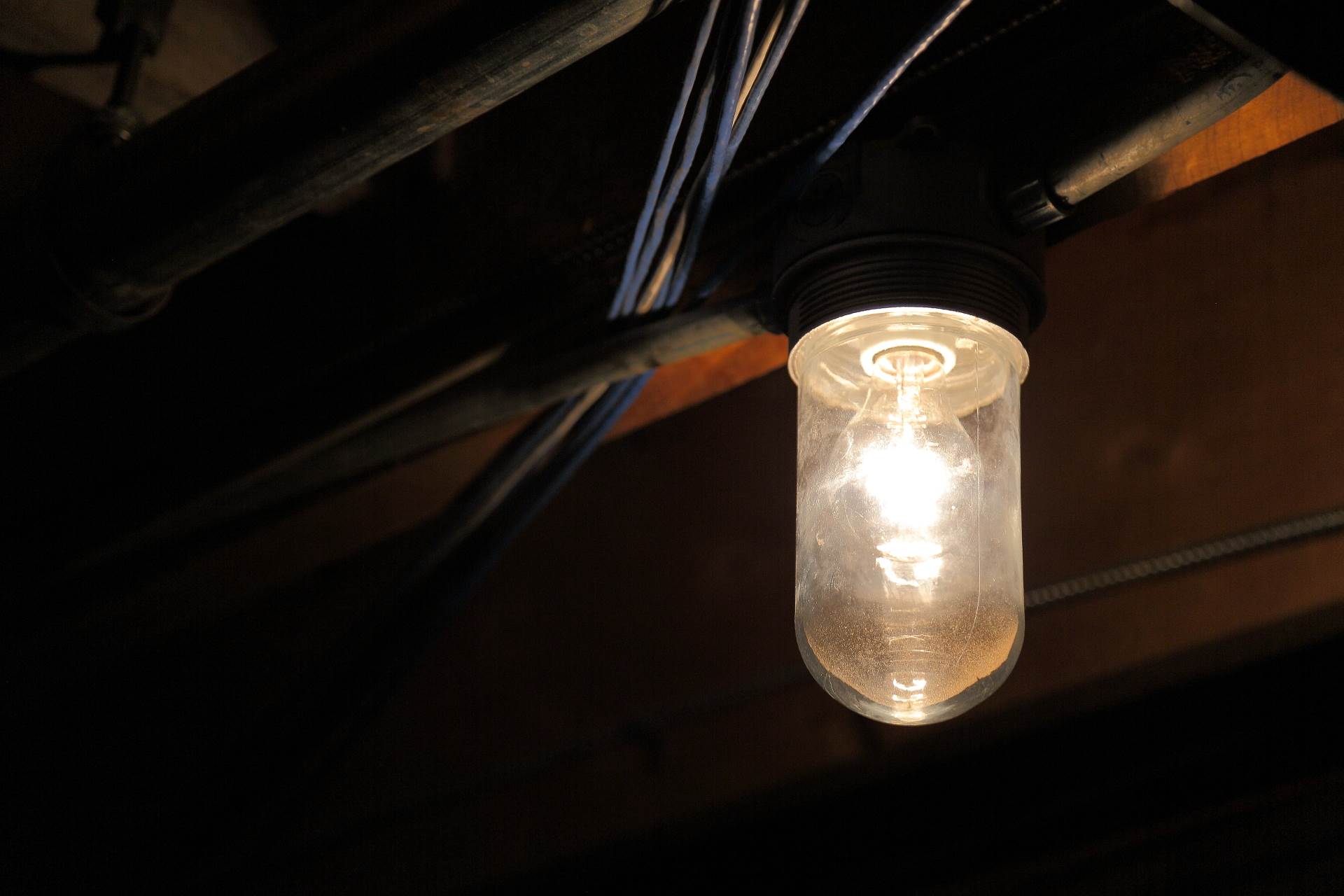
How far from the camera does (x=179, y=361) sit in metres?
1.35

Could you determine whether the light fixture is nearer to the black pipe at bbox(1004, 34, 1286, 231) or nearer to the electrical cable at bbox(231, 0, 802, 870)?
the black pipe at bbox(1004, 34, 1286, 231)

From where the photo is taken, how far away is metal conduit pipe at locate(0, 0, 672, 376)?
74 cm

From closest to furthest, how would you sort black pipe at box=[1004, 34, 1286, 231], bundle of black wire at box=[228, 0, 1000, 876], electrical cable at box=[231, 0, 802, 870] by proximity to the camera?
black pipe at box=[1004, 34, 1286, 231] < bundle of black wire at box=[228, 0, 1000, 876] < electrical cable at box=[231, 0, 802, 870]

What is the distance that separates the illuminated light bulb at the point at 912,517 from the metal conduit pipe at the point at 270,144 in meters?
0.25

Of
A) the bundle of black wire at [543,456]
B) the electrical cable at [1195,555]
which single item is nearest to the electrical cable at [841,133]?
the bundle of black wire at [543,456]

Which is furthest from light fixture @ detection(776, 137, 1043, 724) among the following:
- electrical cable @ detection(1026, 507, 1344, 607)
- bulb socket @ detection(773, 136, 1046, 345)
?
electrical cable @ detection(1026, 507, 1344, 607)

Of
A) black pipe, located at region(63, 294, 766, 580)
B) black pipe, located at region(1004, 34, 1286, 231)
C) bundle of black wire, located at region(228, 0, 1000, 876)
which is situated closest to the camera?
black pipe, located at region(1004, 34, 1286, 231)

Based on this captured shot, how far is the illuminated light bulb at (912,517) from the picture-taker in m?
0.79

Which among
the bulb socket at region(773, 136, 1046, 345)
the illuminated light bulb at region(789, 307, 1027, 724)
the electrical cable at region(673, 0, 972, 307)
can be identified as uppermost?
the electrical cable at region(673, 0, 972, 307)

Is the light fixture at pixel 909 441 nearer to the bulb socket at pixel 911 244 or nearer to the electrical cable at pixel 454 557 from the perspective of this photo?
the bulb socket at pixel 911 244

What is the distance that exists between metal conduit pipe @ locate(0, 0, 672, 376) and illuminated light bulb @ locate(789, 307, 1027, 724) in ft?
0.83

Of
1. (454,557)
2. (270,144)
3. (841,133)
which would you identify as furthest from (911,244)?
(454,557)

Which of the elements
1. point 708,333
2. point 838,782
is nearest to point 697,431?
point 838,782

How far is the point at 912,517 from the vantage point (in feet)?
2.66
